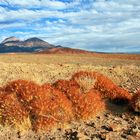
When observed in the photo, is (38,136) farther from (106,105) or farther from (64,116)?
(106,105)

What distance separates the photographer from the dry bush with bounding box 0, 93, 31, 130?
11.0 m

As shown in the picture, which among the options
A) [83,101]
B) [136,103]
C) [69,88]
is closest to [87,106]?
[83,101]

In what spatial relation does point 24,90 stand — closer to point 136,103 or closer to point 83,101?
point 83,101

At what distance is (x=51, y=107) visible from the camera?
36.2ft

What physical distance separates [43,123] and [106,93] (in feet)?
9.98

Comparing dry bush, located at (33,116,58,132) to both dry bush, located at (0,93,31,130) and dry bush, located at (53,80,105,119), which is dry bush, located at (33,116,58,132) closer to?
dry bush, located at (0,93,31,130)

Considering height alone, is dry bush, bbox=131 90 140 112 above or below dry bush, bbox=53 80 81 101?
below

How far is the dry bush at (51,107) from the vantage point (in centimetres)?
1100

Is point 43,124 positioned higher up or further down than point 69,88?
further down

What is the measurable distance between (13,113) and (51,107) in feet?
3.08

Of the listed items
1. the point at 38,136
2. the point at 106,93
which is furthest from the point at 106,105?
the point at 38,136

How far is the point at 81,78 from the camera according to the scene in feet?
43.5

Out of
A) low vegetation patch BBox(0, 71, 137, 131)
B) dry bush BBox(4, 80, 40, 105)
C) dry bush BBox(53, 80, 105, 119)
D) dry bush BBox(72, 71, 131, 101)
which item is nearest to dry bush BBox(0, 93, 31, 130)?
low vegetation patch BBox(0, 71, 137, 131)

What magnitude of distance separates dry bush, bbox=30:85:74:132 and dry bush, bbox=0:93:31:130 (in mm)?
234
